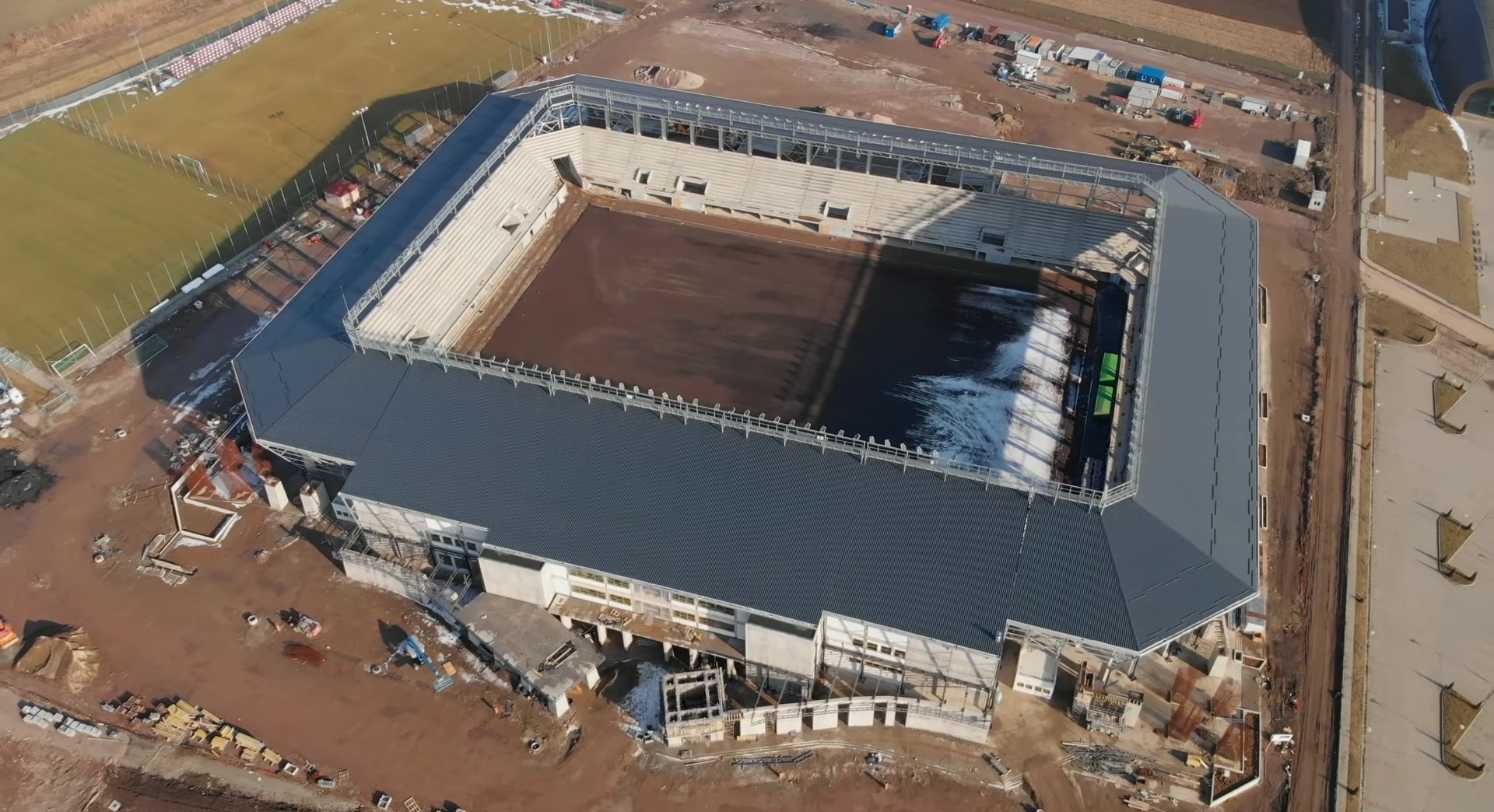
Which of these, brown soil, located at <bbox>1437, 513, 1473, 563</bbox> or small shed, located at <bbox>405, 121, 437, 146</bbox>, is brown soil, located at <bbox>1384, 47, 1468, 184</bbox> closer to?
brown soil, located at <bbox>1437, 513, 1473, 563</bbox>

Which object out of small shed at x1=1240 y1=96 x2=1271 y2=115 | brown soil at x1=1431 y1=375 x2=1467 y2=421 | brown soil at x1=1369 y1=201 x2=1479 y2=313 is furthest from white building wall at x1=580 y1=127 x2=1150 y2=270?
small shed at x1=1240 y1=96 x2=1271 y2=115

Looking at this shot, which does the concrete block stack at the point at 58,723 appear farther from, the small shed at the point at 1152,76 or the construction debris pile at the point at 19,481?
the small shed at the point at 1152,76

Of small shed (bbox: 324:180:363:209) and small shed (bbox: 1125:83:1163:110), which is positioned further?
small shed (bbox: 1125:83:1163:110)

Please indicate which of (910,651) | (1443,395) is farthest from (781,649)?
(1443,395)

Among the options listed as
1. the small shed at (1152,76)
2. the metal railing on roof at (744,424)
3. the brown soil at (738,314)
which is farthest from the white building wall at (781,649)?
the small shed at (1152,76)

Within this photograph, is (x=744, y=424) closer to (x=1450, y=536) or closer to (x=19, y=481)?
(x=1450, y=536)

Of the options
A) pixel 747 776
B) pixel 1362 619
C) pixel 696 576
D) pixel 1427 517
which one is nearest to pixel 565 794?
pixel 747 776
